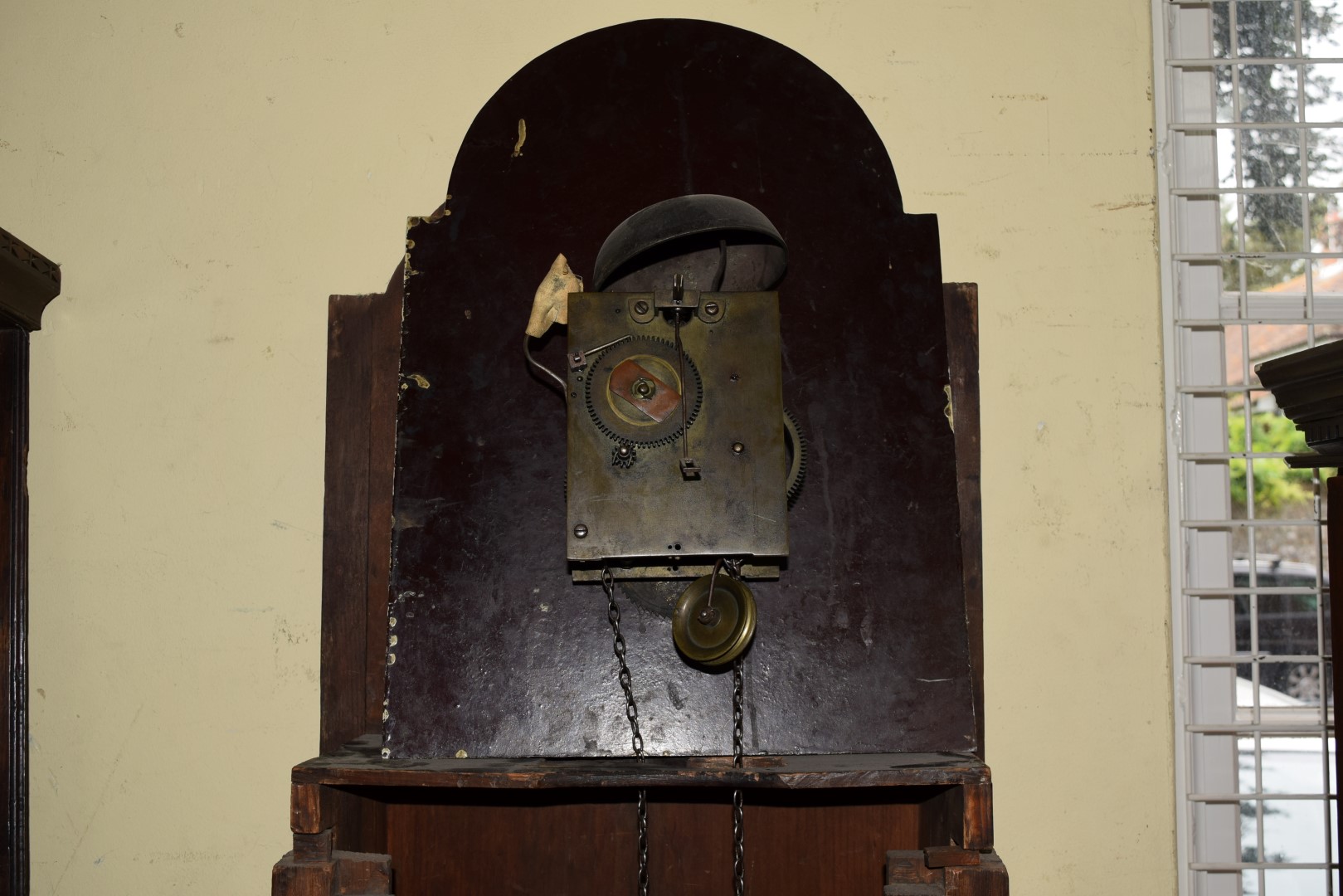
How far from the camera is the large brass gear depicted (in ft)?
4.04

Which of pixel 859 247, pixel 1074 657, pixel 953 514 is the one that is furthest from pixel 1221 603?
pixel 859 247

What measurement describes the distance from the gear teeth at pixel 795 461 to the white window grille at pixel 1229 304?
0.62 meters

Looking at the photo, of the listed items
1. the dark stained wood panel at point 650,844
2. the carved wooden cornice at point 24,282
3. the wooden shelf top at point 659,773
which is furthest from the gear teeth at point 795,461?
the carved wooden cornice at point 24,282

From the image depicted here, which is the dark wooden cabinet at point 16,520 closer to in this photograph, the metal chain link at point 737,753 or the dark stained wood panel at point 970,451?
the metal chain link at point 737,753

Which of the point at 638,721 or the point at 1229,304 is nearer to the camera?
the point at 638,721

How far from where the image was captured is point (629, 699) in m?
1.27

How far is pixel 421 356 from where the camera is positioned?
1.39m

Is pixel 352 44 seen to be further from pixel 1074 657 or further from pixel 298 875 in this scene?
pixel 1074 657

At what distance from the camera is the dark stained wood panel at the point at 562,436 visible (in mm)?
1291

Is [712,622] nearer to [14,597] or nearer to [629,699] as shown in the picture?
[629,699]

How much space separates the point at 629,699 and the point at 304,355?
2.47 ft

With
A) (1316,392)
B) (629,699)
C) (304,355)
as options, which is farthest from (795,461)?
(304,355)

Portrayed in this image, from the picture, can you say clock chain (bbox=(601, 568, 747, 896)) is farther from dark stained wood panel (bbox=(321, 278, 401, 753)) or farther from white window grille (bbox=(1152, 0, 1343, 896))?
white window grille (bbox=(1152, 0, 1343, 896))

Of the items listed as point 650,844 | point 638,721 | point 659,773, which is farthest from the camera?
point 650,844
